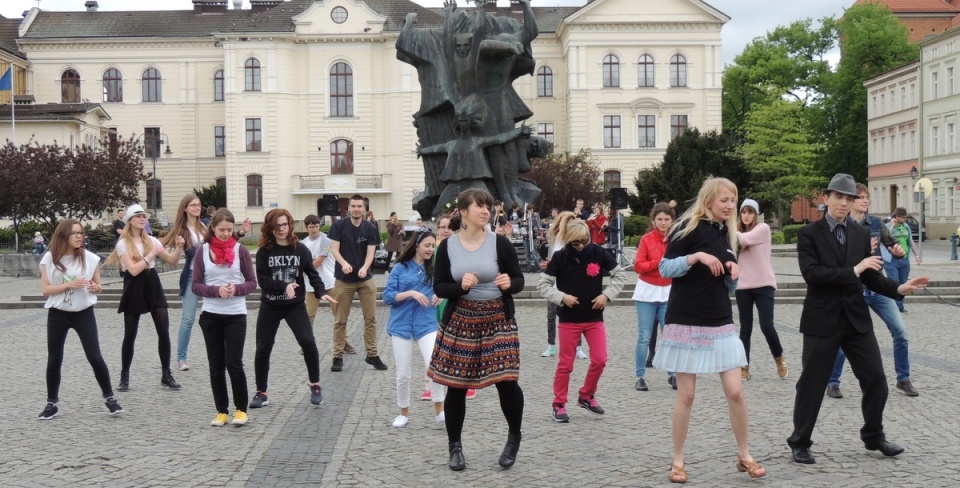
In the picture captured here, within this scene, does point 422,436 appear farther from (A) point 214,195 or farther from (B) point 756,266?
(A) point 214,195

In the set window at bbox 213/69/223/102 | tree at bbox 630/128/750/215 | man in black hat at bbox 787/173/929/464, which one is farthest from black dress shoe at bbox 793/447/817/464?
window at bbox 213/69/223/102

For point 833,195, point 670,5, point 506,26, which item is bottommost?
point 833,195

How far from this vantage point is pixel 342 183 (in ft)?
230

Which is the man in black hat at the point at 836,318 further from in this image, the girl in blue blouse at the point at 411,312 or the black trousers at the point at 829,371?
the girl in blue blouse at the point at 411,312

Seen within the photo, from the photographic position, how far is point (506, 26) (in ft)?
74.7

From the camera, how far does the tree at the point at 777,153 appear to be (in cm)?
5725

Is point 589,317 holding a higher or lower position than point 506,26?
lower

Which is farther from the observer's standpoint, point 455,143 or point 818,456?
point 455,143

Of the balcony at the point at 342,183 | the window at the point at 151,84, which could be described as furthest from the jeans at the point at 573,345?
the window at the point at 151,84

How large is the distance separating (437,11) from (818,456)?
68216 mm

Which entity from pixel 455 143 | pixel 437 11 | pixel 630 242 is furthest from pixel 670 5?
pixel 455 143

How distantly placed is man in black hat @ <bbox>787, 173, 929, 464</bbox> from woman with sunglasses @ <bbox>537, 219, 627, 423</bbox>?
181 cm

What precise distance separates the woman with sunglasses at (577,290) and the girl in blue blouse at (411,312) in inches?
37.2

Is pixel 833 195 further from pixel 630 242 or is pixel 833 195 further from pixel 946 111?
pixel 946 111
